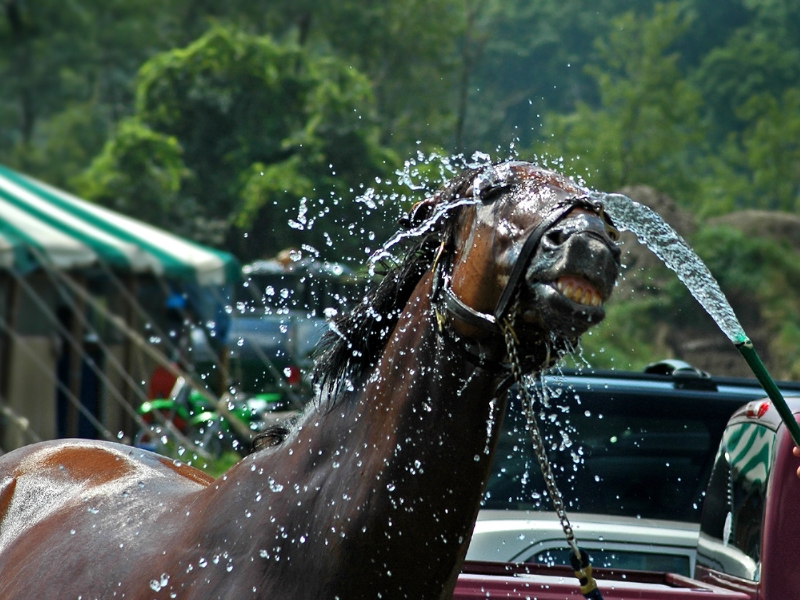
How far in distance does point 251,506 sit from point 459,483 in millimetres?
438

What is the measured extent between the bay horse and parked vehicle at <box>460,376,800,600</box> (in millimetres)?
806

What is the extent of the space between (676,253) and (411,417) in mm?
719

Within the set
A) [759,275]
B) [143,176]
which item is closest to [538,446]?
[759,275]

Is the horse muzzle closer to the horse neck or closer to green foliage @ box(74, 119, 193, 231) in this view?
the horse neck

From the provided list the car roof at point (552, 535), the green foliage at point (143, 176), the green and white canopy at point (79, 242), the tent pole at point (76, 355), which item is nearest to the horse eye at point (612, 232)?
the car roof at point (552, 535)

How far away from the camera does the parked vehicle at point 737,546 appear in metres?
2.71

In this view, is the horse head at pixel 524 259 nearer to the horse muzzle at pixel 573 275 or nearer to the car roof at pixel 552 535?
the horse muzzle at pixel 573 275

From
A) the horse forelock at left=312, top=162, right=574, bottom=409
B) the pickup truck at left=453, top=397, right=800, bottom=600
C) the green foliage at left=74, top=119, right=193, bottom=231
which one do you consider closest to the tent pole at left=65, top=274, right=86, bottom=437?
the pickup truck at left=453, top=397, right=800, bottom=600

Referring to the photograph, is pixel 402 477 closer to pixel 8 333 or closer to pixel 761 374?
pixel 761 374

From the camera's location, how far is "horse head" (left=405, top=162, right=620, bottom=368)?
1799 mm

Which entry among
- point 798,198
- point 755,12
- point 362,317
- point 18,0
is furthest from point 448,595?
point 755,12

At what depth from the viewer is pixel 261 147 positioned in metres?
21.9

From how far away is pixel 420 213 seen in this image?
7.17 ft

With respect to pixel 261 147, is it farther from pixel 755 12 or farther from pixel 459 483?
pixel 755 12
